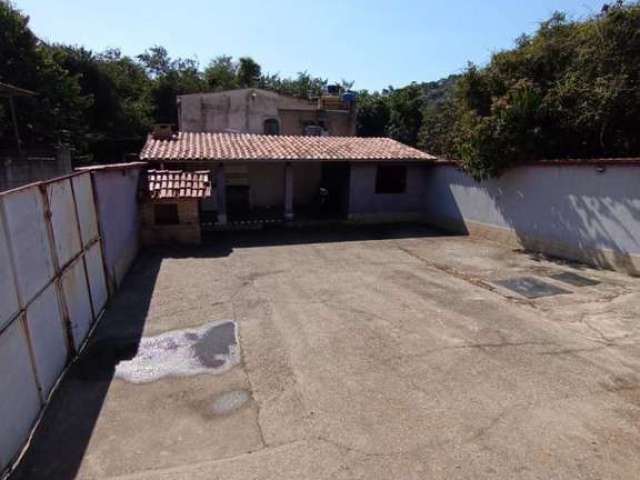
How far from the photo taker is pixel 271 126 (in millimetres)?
25312

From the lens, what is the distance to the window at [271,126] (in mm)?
25203

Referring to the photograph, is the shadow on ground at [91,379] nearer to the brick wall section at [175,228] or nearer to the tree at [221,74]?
the brick wall section at [175,228]

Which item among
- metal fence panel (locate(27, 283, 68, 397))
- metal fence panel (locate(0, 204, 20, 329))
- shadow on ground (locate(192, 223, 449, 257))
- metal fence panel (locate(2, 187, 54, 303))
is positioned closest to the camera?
metal fence panel (locate(0, 204, 20, 329))

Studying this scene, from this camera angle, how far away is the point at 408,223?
16.2 meters

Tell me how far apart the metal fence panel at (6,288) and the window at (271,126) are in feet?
Result: 74.0

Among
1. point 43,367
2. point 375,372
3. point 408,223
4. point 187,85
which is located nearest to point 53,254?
point 43,367

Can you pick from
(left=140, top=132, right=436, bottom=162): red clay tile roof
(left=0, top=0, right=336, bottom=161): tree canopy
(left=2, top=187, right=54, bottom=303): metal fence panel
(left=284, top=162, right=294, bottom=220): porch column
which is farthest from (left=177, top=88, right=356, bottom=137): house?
(left=2, top=187, right=54, bottom=303): metal fence panel

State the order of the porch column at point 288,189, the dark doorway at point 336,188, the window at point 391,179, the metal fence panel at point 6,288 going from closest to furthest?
the metal fence panel at point 6,288 → the porch column at point 288,189 → the window at point 391,179 → the dark doorway at point 336,188

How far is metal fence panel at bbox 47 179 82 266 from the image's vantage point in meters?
4.98

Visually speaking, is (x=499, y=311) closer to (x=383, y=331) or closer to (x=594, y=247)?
(x=383, y=331)

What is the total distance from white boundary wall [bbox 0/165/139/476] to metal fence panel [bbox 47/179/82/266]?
1 cm

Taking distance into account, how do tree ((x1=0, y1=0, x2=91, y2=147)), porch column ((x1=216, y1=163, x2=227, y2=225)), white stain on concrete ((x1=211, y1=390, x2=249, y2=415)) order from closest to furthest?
white stain on concrete ((x1=211, y1=390, x2=249, y2=415)), porch column ((x1=216, y1=163, x2=227, y2=225)), tree ((x1=0, y1=0, x2=91, y2=147))

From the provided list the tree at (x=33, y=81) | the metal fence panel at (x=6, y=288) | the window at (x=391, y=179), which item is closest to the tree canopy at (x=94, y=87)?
the tree at (x=33, y=81)

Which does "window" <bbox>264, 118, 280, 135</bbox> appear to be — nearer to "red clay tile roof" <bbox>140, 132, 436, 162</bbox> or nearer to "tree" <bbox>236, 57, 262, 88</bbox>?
"red clay tile roof" <bbox>140, 132, 436, 162</bbox>
